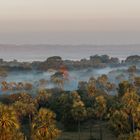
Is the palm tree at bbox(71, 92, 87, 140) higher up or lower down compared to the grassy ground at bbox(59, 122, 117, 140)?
higher up

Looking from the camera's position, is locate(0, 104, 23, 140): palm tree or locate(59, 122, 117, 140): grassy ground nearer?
locate(0, 104, 23, 140): palm tree

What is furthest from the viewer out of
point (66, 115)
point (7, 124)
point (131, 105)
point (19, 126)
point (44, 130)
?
point (66, 115)

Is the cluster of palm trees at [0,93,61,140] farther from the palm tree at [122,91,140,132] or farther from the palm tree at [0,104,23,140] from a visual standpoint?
the palm tree at [122,91,140,132]

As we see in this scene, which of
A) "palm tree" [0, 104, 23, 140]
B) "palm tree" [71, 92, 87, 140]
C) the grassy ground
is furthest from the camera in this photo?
the grassy ground

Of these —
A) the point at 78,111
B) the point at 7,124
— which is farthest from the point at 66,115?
the point at 7,124

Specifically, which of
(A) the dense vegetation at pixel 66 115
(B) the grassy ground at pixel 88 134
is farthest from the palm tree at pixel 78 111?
(B) the grassy ground at pixel 88 134

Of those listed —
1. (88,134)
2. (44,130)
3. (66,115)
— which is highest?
(44,130)

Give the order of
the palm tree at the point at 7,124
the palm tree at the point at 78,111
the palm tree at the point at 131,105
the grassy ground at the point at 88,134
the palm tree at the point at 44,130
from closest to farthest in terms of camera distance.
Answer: the palm tree at the point at 7,124 → the palm tree at the point at 44,130 → the palm tree at the point at 131,105 → the palm tree at the point at 78,111 → the grassy ground at the point at 88,134

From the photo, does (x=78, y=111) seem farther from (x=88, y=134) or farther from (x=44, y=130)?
(x=44, y=130)

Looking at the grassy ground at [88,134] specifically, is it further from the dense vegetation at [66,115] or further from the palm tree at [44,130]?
the palm tree at [44,130]

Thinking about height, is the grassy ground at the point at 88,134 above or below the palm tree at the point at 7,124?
below

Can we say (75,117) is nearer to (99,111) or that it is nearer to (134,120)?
(99,111)

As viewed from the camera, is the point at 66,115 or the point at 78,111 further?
the point at 66,115

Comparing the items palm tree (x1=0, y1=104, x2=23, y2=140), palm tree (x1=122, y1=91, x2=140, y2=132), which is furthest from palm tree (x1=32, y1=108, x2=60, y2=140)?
palm tree (x1=122, y1=91, x2=140, y2=132)
